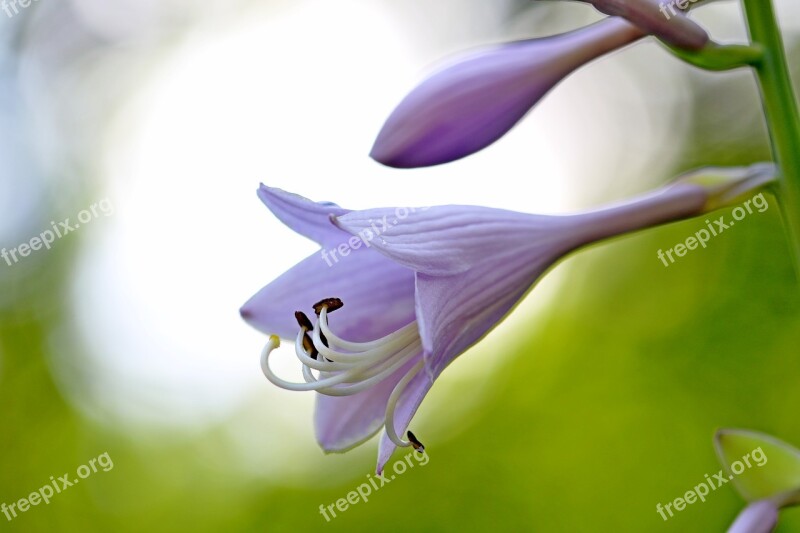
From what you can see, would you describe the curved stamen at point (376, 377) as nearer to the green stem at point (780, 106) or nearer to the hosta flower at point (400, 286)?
the hosta flower at point (400, 286)

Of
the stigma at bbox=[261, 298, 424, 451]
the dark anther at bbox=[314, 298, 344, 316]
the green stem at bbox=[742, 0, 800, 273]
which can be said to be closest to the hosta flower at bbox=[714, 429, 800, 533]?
the green stem at bbox=[742, 0, 800, 273]

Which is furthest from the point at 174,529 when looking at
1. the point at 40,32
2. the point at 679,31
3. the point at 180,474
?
the point at 679,31

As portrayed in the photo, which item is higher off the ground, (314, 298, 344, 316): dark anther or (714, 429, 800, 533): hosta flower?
(314, 298, 344, 316): dark anther

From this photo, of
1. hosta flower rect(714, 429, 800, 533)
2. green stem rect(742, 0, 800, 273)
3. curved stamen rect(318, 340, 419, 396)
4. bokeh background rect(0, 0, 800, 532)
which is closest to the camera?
green stem rect(742, 0, 800, 273)

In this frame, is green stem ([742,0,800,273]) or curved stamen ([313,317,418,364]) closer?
green stem ([742,0,800,273])

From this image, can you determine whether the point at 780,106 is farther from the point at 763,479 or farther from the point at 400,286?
the point at 400,286

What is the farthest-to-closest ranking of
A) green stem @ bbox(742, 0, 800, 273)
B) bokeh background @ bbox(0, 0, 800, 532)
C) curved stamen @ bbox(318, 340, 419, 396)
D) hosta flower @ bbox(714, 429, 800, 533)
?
1. bokeh background @ bbox(0, 0, 800, 532)
2. curved stamen @ bbox(318, 340, 419, 396)
3. hosta flower @ bbox(714, 429, 800, 533)
4. green stem @ bbox(742, 0, 800, 273)

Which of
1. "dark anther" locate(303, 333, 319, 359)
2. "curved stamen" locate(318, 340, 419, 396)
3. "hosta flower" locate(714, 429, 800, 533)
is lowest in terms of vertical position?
"hosta flower" locate(714, 429, 800, 533)

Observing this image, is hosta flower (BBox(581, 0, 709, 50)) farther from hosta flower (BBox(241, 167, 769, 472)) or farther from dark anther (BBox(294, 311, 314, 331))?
dark anther (BBox(294, 311, 314, 331))
